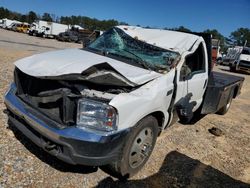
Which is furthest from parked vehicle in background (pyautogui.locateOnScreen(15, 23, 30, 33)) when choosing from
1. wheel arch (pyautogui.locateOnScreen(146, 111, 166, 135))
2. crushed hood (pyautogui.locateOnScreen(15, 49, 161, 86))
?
wheel arch (pyautogui.locateOnScreen(146, 111, 166, 135))

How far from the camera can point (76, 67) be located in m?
3.39

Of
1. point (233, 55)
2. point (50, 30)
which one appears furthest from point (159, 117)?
point (50, 30)

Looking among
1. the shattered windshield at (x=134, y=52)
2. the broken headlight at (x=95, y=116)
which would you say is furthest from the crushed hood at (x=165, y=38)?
the broken headlight at (x=95, y=116)

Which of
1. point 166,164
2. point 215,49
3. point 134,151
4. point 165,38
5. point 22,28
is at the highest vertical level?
point 165,38

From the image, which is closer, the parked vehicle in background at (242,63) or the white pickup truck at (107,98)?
the white pickup truck at (107,98)

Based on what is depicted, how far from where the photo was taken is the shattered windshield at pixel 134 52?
4.07 meters

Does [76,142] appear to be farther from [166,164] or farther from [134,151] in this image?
[166,164]

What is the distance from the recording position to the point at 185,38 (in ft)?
16.2

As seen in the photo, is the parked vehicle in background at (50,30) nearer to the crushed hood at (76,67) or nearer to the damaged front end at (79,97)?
the crushed hood at (76,67)

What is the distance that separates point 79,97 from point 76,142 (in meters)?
0.49

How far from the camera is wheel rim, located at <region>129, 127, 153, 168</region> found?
3539 millimetres

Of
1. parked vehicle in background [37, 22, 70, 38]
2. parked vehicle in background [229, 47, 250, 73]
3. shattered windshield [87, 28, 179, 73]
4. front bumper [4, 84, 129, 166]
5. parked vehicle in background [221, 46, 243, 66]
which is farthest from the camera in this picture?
parked vehicle in background [37, 22, 70, 38]

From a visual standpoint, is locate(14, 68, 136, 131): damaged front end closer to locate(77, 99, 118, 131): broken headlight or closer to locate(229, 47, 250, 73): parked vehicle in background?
locate(77, 99, 118, 131): broken headlight

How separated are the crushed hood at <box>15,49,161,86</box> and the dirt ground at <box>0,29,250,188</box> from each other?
3.95 ft
